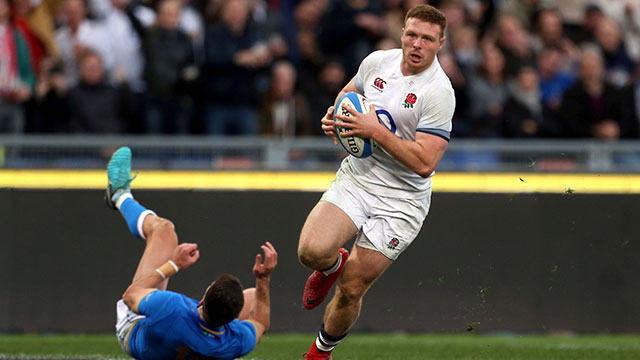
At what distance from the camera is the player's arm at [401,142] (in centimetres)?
707

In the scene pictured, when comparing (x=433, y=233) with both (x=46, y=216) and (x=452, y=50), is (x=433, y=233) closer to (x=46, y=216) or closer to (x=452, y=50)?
(x=452, y=50)

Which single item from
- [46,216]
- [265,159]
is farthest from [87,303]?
[265,159]

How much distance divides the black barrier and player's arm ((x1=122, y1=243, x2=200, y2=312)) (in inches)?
158

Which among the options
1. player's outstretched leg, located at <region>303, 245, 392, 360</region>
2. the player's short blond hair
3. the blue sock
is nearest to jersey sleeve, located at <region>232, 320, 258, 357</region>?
player's outstretched leg, located at <region>303, 245, 392, 360</region>

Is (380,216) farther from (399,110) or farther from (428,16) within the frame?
(428,16)

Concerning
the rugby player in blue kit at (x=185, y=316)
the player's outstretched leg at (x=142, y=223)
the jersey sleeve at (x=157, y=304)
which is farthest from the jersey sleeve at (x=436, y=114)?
the jersey sleeve at (x=157, y=304)

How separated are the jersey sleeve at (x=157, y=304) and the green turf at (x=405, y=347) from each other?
88.7 inches

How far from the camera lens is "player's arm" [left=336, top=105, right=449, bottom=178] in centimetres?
707

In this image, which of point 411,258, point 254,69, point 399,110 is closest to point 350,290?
point 399,110

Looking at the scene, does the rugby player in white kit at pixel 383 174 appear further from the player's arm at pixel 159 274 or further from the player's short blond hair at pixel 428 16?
the player's arm at pixel 159 274

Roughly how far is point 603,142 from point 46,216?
6017mm

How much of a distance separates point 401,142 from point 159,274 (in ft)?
6.19

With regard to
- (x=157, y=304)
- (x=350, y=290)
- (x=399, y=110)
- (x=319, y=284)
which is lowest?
(x=319, y=284)

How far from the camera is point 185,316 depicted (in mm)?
6500
